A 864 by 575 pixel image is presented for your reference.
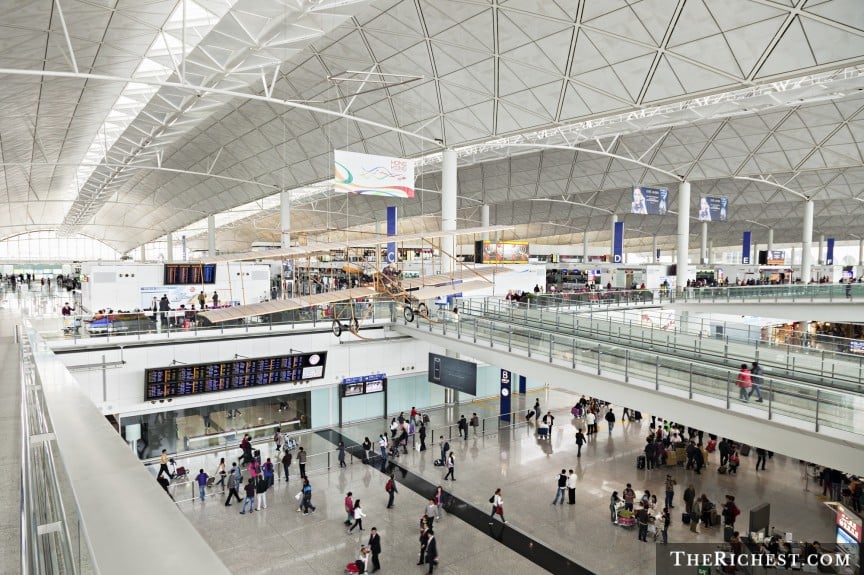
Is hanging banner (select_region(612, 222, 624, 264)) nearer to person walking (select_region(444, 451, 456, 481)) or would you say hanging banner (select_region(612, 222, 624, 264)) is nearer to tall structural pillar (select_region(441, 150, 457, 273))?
tall structural pillar (select_region(441, 150, 457, 273))

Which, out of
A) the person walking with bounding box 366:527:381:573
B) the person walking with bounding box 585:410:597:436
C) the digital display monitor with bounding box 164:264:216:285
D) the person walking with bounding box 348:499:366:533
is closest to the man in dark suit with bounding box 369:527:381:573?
the person walking with bounding box 366:527:381:573

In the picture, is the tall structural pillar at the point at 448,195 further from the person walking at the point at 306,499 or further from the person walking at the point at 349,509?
the person walking at the point at 349,509

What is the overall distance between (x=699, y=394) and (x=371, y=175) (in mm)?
14319

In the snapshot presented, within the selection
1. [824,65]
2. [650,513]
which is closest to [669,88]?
[824,65]

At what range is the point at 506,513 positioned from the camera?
52.3 feet

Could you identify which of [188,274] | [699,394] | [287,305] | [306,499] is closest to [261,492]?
[306,499]

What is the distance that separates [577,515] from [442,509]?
163 inches

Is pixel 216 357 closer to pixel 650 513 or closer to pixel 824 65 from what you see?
pixel 650 513

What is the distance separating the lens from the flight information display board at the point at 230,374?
793 inches

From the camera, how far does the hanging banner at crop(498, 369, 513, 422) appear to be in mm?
24970

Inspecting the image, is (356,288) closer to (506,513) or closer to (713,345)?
(506,513)

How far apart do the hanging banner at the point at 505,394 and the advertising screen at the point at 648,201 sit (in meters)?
12.5

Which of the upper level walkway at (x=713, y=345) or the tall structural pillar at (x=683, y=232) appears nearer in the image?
the upper level walkway at (x=713, y=345)

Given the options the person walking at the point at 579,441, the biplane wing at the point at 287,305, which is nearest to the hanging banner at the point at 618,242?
the person walking at the point at 579,441
